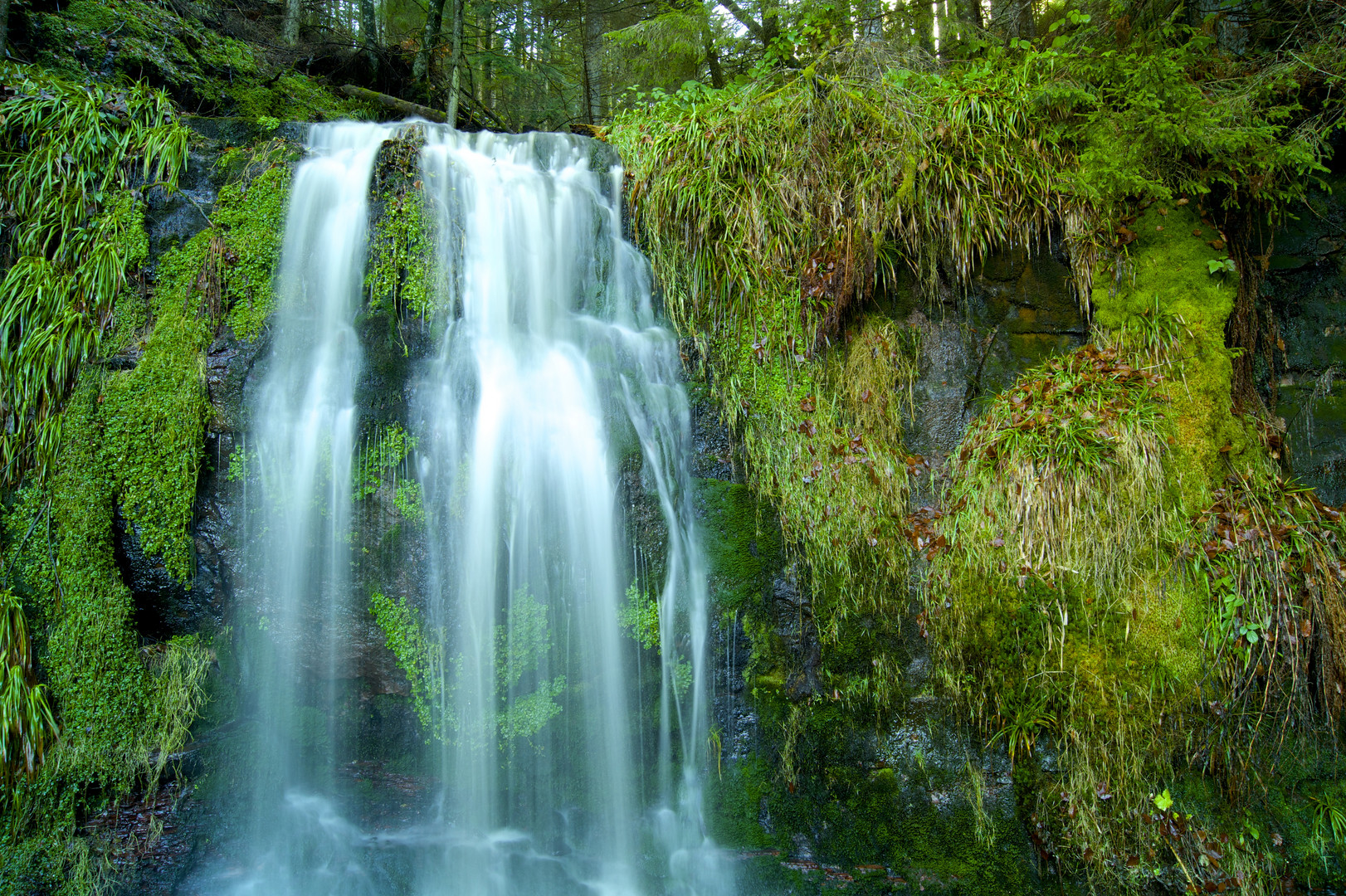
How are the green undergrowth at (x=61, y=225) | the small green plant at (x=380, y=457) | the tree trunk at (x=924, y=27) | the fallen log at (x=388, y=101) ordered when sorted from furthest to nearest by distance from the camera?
the fallen log at (x=388, y=101) < the tree trunk at (x=924, y=27) < the small green plant at (x=380, y=457) < the green undergrowth at (x=61, y=225)

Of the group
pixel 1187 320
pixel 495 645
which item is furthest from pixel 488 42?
pixel 1187 320

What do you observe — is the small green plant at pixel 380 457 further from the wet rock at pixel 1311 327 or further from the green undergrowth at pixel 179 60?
the wet rock at pixel 1311 327

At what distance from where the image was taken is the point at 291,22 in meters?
7.48

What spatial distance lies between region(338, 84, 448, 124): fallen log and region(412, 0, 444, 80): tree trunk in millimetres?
445

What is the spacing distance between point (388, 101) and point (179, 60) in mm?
1861

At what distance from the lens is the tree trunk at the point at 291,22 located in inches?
292

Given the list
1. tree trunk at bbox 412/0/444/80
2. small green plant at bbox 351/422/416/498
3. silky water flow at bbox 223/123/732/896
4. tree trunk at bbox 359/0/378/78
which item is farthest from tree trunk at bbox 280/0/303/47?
small green plant at bbox 351/422/416/498

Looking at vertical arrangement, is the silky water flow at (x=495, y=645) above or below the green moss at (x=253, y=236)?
below

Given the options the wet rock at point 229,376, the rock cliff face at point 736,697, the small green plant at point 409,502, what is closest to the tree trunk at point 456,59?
the rock cliff face at point 736,697

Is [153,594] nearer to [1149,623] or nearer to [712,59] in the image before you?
[1149,623]

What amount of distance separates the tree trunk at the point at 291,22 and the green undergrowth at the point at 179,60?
3.07 feet

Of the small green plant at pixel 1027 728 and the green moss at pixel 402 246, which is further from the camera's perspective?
the green moss at pixel 402 246

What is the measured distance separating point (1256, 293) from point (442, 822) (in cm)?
567

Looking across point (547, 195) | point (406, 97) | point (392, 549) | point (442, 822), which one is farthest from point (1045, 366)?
point (406, 97)
